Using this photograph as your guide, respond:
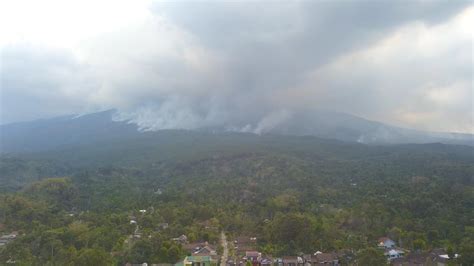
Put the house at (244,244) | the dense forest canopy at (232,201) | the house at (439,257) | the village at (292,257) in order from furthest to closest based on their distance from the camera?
the house at (244,244), the dense forest canopy at (232,201), the village at (292,257), the house at (439,257)

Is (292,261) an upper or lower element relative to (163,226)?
lower

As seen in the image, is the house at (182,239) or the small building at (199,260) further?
the house at (182,239)

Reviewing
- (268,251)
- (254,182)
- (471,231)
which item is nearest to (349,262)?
(268,251)

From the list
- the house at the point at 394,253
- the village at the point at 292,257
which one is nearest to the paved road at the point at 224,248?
the village at the point at 292,257

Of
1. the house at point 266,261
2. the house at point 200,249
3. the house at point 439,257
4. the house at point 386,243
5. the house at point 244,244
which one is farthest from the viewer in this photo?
the house at point 386,243

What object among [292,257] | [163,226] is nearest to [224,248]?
[292,257]

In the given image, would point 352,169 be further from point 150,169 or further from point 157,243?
point 157,243

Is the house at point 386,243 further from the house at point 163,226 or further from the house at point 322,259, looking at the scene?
the house at point 163,226

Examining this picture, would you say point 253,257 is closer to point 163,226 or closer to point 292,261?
point 292,261
